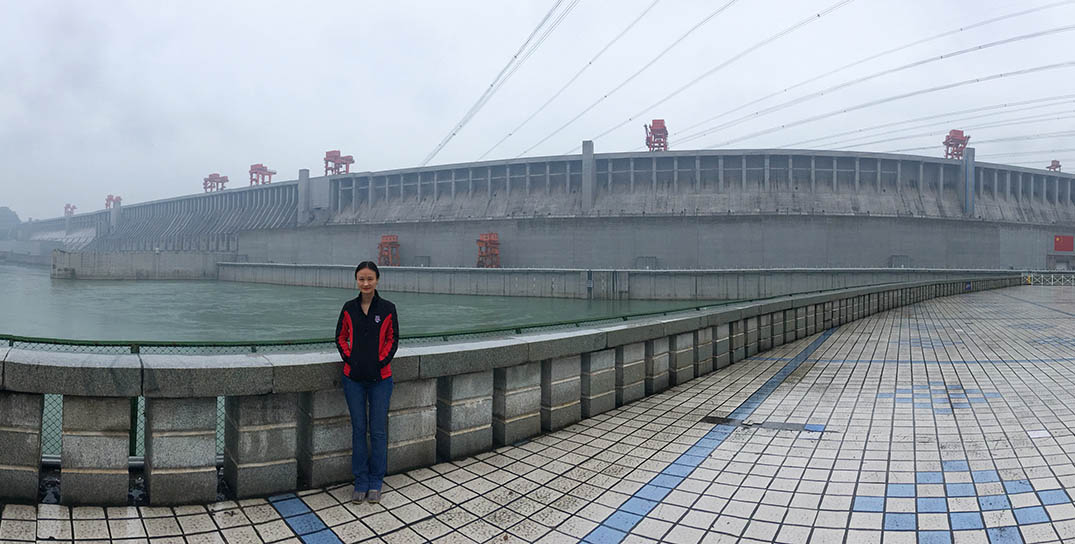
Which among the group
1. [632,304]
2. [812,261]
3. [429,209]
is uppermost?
[429,209]

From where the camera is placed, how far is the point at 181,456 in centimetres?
383

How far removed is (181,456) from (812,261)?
4987 centimetres

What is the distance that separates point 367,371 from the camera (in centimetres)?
399

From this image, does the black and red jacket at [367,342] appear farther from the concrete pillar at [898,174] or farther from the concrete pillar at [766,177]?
the concrete pillar at [898,174]

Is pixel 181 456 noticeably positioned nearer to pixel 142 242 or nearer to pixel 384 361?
pixel 384 361

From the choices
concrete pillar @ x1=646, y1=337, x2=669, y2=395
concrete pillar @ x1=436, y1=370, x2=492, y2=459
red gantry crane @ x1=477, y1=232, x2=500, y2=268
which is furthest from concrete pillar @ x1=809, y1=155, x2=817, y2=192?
concrete pillar @ x1=436, y1=370, x2=492, y2=459

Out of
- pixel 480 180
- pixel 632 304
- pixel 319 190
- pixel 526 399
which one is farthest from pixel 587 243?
pixel 526 399

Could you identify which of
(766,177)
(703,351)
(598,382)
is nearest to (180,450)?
(598,382)

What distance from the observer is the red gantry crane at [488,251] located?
52.7 metres

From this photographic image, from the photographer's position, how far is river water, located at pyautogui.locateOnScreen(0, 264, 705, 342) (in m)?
22.4

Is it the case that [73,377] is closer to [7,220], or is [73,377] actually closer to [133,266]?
[133,266]

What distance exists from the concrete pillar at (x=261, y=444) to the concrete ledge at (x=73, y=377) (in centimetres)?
64

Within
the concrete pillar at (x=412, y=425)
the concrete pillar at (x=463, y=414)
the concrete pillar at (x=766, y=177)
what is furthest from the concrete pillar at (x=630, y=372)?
the concrete pillar at (x=766, y=177)

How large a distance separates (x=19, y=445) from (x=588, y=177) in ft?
173
